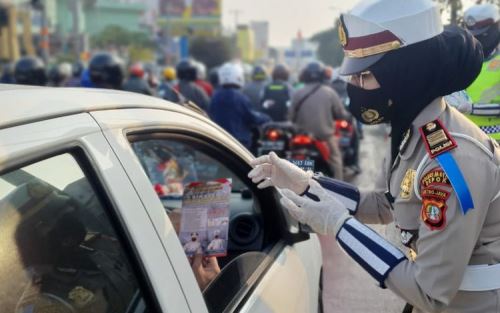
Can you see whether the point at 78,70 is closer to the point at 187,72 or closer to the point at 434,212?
the point at 187,72

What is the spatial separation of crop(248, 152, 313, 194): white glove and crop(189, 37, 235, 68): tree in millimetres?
47265

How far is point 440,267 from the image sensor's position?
67.2 inches

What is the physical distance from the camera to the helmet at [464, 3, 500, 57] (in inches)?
165

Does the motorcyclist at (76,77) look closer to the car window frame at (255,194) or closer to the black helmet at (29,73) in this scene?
the black helmet at (29,73)

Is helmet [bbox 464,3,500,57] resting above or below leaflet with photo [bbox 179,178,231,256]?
above

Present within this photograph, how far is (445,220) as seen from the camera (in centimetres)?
168

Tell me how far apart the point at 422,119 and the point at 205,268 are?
3.21 ft

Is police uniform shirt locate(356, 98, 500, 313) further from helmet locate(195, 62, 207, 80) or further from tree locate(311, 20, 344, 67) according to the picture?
helmet locate(195, 62, 207, 80)

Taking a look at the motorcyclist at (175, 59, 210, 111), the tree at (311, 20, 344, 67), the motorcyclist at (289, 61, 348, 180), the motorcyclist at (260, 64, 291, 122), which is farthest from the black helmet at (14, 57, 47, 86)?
the tree at (311, 20, 344, 67)

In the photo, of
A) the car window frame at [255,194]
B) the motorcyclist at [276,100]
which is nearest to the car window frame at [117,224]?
the car window frame at [255,194]

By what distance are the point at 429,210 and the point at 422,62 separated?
1.48 feet

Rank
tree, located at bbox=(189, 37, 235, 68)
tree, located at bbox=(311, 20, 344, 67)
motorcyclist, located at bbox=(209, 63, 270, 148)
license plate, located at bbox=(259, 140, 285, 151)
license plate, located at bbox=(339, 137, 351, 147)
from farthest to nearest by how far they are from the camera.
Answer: tree, located at bbox=(189, 37, 235, 68)
license plate, located at bbox=(339, 137, 351, 147)
license plate, located at bbox=(259, 140, 285, 151)
motorcyclist, located at bbox=(209, 63, 270, 148)
tree, located at bbox=(311, 20, 344, 67)

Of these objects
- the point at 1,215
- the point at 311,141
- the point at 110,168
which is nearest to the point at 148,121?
the point at 110,168

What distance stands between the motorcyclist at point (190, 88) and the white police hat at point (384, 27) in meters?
6.29
